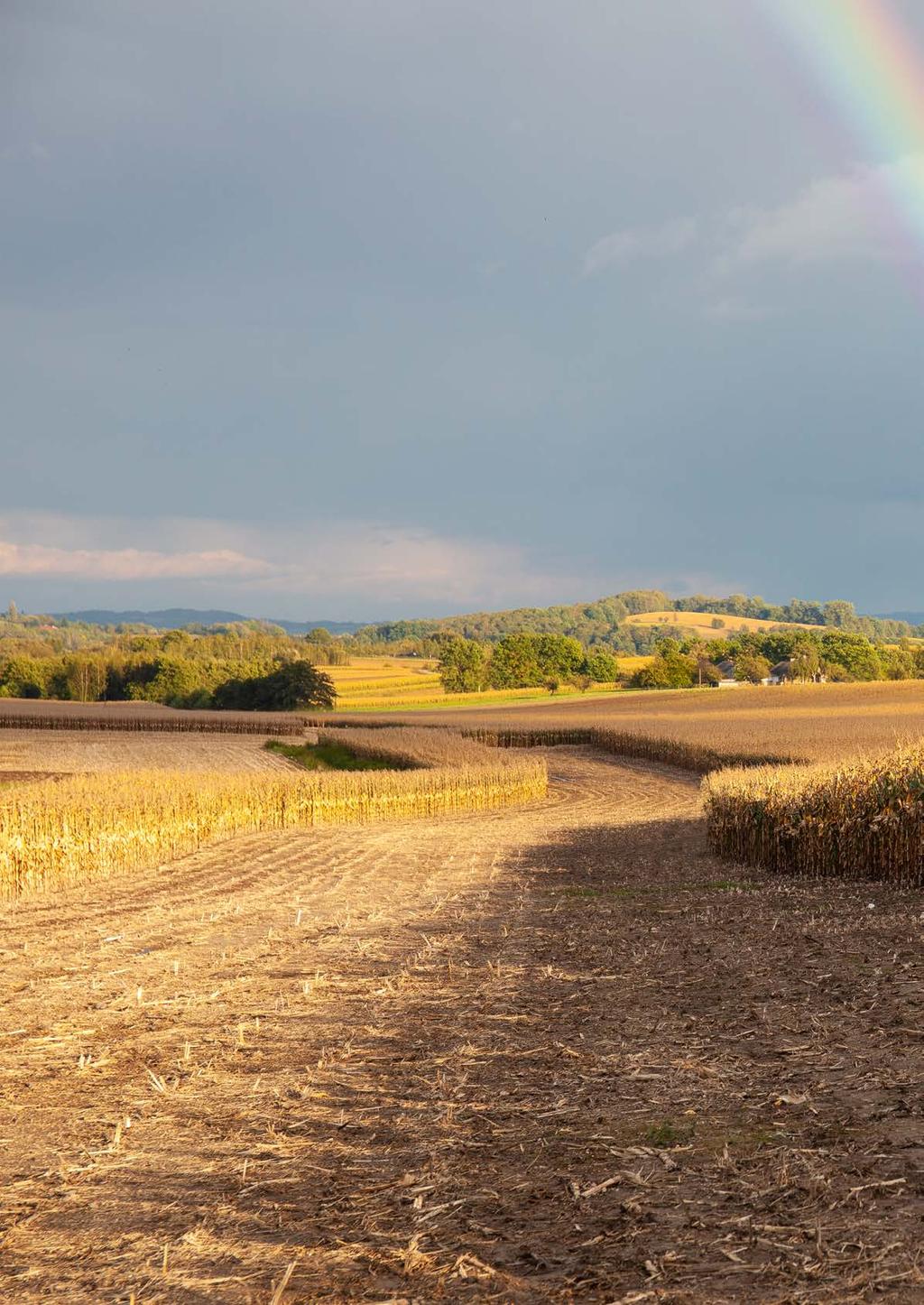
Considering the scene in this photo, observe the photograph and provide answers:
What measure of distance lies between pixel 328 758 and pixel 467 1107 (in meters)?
46.2

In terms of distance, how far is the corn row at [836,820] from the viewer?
51.1 feet

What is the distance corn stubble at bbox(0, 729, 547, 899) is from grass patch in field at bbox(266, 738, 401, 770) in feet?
21.8

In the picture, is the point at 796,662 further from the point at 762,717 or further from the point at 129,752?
the point at 129,752

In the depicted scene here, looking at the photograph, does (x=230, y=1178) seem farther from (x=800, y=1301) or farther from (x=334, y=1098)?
(x=800, y=1301)

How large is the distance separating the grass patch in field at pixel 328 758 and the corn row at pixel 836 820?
26833 millimetres

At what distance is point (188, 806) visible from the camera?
23.6 metres

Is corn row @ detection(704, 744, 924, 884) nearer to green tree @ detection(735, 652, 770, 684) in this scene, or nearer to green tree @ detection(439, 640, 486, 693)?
green tree @ detection(439, 640, 486, 693)

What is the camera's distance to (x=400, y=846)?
23906mm

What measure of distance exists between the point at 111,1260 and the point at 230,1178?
91cm

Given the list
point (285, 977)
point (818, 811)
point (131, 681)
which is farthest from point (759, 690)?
point (285, 977)

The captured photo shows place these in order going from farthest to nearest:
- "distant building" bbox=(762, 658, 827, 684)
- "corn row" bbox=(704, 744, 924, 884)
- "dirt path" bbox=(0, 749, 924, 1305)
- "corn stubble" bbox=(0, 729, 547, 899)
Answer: "distant building" bbox=(762, 658, 827, 684) → "corn stubble" bbox=(0, 729, 547, 899) → "corn row" bbox=(704, 744, 924, 884) → "dirt path" bbox=(0, 749, 924, 1305)

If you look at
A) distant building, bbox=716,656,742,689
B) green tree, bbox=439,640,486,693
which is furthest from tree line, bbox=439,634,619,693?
distant building, bbox=716,656,742,689

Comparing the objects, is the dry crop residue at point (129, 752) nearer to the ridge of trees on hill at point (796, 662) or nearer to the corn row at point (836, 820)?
the corn row at point (836, 820)

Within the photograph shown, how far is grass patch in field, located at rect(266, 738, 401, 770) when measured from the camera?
48062 millimetres
